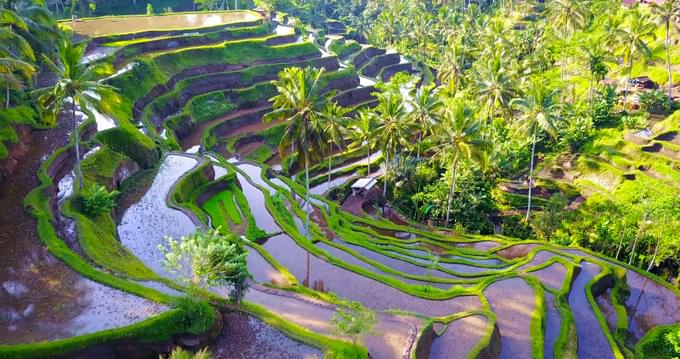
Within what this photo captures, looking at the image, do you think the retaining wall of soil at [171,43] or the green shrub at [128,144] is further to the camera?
the retaining wall of soil at [171,43]

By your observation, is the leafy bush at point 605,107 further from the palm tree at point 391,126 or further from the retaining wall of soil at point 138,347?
the retaining wall of soil at point 138,347

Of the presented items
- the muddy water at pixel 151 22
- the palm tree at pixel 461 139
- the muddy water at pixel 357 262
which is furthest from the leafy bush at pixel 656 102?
the muddy water at pixel 151 22

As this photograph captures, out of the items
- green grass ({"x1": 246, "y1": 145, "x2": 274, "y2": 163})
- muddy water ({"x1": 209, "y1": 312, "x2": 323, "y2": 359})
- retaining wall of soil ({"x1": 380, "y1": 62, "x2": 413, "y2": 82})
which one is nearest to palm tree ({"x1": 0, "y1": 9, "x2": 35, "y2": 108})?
muddy water ({"x1": 209, "y1": 312, "x2": 323, "y2": 359})

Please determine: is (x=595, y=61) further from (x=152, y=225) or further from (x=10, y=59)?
(x=10, y=59)

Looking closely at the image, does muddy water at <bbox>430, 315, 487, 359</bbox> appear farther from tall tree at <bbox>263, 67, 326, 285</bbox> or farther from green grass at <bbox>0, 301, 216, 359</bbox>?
tall tree at <bbox>263, 67, 326, 285</bbox>

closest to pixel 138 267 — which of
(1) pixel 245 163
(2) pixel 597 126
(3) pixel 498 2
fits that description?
(1) pixel 245 163

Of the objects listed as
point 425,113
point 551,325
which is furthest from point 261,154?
point 551,325

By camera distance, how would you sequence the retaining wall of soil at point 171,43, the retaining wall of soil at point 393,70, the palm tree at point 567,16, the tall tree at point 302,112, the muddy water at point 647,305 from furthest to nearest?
the retaining wall of soil at point 393,70 → the palm tree at point 567,16 → the retaining wall of soil at point 171,43 → the tall tree at point 302,112 → the muddy water at point 647,305
